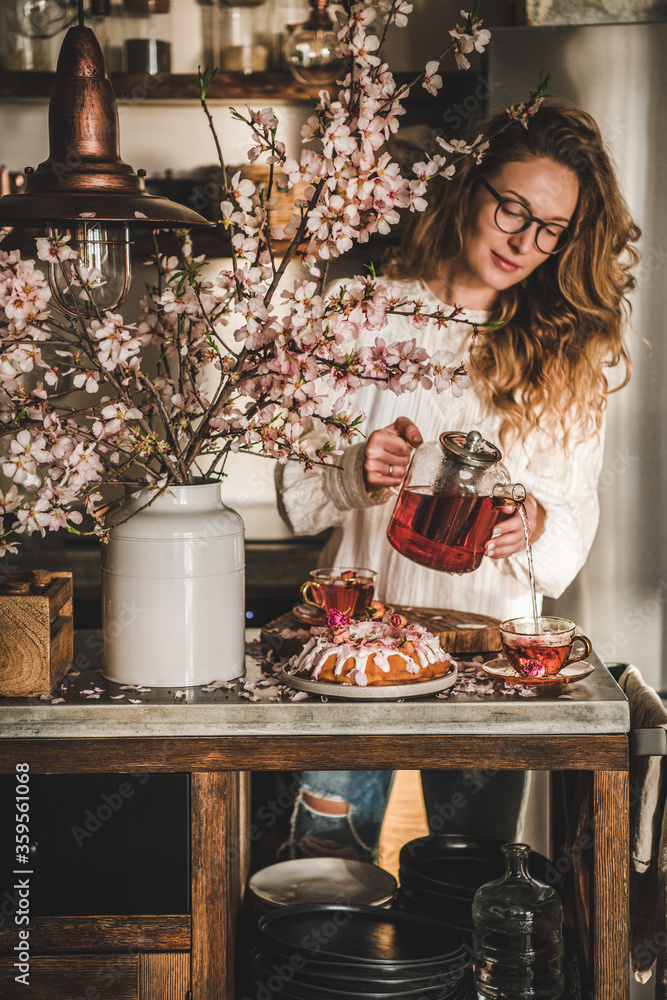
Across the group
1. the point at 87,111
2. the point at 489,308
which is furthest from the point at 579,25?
the point at 87,111

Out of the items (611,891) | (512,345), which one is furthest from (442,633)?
(512,345)

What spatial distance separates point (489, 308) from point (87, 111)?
3.65ft

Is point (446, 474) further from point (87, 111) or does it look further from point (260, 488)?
point (260, 488)

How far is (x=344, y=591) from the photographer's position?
1.36m

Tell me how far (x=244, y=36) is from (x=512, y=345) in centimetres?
161

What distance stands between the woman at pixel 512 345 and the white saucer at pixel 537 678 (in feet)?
1.74

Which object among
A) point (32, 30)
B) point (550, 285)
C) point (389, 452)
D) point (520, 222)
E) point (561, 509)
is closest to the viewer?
point (389, 452)

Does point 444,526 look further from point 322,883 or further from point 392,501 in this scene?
point 392,501

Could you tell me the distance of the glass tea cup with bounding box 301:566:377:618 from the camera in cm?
136

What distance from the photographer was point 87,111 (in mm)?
1116

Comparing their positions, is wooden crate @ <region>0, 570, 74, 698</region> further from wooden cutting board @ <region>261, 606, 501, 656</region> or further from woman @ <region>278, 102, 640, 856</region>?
woman @ <region>278, 102, 640, 856</region>

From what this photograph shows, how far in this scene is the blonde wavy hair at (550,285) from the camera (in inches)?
76.8

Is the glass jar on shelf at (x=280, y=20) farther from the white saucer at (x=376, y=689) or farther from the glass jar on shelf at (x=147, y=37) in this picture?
the white saucer at (x=376, y=689)

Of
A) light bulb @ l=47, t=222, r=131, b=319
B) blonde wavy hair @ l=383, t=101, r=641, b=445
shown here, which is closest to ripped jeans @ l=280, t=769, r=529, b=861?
blonde wavy hair @ l=383, t=101, r=641, b=445
